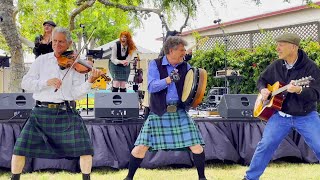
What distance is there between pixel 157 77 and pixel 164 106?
11.4 inches

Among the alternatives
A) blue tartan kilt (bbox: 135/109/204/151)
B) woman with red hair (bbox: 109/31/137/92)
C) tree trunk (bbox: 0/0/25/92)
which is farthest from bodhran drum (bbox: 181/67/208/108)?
tree trunk (bbox: 0/0/25/92)

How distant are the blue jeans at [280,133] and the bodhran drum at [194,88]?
2.41ft

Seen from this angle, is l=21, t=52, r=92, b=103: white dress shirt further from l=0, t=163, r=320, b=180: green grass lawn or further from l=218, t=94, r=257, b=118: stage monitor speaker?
l=218, t=94, r=257, b=118: stage monitor speaker

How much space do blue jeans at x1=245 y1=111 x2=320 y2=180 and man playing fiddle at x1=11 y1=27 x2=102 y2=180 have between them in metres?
1.60

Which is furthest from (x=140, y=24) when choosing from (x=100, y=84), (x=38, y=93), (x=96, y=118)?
(x=38, y=93)

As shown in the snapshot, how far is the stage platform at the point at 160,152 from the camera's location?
5.56 m

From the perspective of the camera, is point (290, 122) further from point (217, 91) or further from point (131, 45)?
point (217, 91)

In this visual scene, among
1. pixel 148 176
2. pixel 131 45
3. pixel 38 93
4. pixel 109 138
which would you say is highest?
pixel 131 45

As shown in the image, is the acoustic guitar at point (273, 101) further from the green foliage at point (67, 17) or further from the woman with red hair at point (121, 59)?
the woman with red hair at point (121, 59)

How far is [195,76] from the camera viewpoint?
445cm

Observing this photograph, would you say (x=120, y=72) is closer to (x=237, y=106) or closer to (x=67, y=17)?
(x=237, y=106)

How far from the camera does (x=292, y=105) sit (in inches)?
170

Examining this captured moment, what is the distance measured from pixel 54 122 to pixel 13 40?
4.90 meters

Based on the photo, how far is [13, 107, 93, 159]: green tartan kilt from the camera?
13.7 ft
